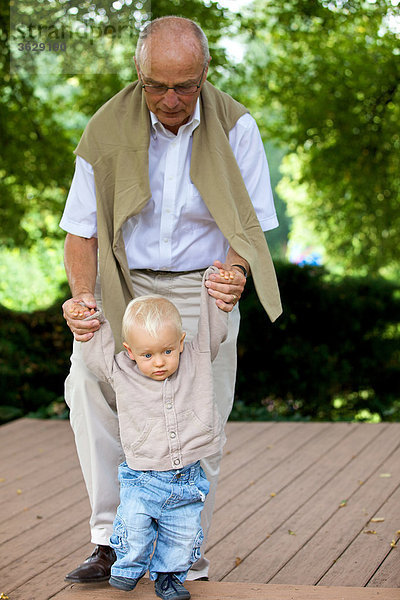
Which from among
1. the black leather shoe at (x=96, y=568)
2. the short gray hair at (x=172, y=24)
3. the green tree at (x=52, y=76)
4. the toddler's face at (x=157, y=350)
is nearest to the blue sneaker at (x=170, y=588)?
the black leather shoe at (x=96, y=568)

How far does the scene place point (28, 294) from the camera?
11.1 metres

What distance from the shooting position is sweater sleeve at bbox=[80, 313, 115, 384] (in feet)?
7.80

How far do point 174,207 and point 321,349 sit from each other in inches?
155

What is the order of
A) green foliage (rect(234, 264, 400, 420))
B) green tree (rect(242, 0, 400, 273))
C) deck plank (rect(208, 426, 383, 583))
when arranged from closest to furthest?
deck plank (rect(208, 426, 383, 583)) → green foliage (rect(234, 264, 400, 420)) → green tree (rect(242, 0, 400, 273))

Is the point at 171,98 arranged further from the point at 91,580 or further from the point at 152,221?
the point at 91,580

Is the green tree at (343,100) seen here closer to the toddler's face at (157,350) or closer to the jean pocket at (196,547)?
the toddler's face at (157,350)

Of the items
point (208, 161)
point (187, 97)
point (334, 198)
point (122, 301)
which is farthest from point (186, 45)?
point (334, 198)

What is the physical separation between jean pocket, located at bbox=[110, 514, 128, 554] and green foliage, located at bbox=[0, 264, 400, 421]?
3.70 m

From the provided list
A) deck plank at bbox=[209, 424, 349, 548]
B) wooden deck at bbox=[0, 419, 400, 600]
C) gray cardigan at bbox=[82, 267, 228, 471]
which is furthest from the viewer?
deck plank at bbox=[209, 424, 349, 548]

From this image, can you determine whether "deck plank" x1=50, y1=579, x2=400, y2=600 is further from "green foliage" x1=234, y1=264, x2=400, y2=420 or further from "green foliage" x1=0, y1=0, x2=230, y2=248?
"green foliage" x1=0, y1=0, x2=230, y2=248

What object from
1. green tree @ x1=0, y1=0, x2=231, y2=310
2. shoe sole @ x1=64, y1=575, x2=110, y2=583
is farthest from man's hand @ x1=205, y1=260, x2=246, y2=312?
green tree @ x1=0, y1=0, x2=231, y2=310

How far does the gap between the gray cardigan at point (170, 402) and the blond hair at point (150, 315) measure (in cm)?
12

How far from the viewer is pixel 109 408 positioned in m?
2.57

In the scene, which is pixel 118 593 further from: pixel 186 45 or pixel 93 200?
pixel 186 45
